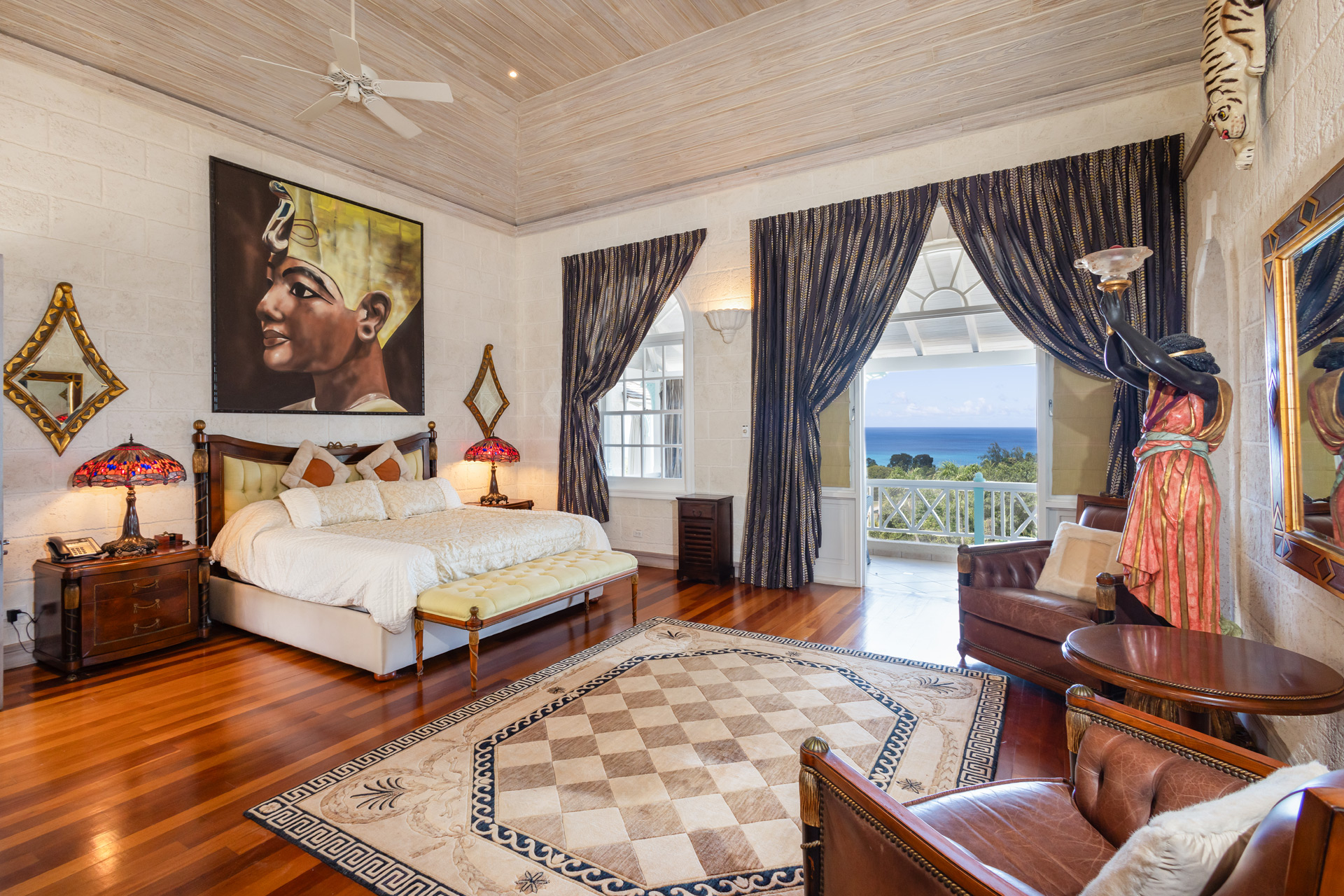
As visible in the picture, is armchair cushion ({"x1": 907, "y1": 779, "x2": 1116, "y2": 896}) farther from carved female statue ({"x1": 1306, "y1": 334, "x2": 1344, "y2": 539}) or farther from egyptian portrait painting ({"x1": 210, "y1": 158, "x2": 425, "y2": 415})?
egyptian portrait painting ({"x1": 210, "y1": 158, "x2": 425, "y2": 415})

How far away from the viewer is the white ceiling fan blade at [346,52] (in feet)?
10.3

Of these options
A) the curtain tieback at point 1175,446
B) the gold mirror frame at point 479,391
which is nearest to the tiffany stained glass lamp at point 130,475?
the gold mirror frame at point 479,391

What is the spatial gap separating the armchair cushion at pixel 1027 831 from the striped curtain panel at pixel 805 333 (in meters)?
3.71

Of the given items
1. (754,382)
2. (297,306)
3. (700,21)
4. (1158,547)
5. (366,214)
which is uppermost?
(700,21)

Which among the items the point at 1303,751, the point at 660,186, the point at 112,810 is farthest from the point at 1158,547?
the point at 660,186

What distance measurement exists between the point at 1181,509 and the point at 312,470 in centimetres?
526

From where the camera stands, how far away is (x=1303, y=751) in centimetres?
203

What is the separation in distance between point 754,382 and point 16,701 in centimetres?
496

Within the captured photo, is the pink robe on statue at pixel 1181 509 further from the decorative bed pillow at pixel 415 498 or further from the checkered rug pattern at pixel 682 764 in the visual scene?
the decorative bed pillow at pixel 415 498

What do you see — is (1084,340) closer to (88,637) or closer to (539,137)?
(539,137)

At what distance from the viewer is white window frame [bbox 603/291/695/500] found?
5914mm

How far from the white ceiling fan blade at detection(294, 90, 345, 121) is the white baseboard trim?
3.50m

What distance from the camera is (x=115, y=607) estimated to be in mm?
3576

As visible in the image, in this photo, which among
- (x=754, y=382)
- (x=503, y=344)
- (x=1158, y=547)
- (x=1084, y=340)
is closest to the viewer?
(x=1158, y=547)
